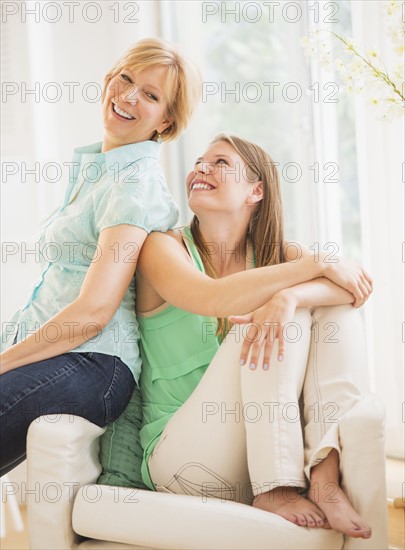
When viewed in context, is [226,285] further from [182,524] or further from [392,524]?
[392,524]

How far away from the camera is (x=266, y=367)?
161 cm

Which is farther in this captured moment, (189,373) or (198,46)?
(198,46)

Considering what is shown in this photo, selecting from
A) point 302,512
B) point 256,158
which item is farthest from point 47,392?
point 256,158

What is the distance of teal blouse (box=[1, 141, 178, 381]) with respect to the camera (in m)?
1.82

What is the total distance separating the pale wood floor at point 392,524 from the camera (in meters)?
2.28

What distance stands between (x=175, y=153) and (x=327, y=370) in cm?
207

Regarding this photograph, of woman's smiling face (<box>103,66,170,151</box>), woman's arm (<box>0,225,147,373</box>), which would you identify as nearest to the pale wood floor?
woman's arm (<box>0,225,147,373</box>)

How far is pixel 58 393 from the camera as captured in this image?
167cm

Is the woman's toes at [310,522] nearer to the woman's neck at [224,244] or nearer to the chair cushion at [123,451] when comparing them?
the chair cushion at [123,451]

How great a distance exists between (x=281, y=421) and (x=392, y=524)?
39.5 inches

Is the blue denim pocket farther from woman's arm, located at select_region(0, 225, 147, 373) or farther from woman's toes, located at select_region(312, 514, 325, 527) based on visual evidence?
woman's toes, located at select_region(312, 514, 325, 527)

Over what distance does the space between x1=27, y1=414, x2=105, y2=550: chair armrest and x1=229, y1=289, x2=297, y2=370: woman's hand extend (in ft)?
1.30

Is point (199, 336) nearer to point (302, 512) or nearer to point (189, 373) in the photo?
point (189, 373)

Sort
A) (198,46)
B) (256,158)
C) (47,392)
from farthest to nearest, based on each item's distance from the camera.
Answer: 1. (198,46)
2. (256,158)
3. (47,392)
